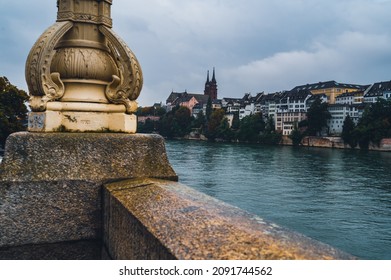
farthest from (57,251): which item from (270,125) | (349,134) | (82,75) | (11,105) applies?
(270,125)

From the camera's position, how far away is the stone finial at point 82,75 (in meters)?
3.03

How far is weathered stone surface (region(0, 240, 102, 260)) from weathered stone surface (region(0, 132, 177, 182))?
406 millimetres

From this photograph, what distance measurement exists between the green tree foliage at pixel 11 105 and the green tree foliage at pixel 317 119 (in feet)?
216

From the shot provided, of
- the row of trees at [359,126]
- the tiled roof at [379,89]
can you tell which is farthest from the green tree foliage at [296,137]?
the tiled roof at [379,89]

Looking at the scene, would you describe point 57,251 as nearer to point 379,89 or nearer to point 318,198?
point 318,198

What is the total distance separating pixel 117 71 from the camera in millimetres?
3275

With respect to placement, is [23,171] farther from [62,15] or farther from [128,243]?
[62,15]

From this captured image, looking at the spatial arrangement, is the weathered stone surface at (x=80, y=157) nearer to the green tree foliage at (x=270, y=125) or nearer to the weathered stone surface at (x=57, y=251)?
the weathered stone surface at (x=57, y=251)

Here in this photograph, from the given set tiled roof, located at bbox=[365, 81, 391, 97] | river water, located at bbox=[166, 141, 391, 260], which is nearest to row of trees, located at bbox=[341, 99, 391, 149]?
tiled roof, located at bbox=[365, 81, 391, 97]

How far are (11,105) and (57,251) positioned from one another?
3062 cm

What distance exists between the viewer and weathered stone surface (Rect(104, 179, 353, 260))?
155 cm

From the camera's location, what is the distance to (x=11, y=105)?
101 feet

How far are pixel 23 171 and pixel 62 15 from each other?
3.94 ft

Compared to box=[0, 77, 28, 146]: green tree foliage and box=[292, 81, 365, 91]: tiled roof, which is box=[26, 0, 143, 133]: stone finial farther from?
box=[292, 81, 365, 91]: tiled roof
